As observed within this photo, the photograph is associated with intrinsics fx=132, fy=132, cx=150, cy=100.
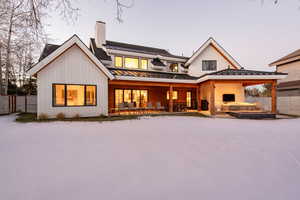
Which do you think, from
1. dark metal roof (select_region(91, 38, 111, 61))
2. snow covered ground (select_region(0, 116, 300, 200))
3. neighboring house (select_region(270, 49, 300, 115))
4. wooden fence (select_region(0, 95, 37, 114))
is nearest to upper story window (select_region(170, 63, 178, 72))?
dark metal roof (select_region(91, 38, 111, 61))

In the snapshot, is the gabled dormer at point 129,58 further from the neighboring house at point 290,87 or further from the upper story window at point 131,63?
the neighboring house at point 290,87

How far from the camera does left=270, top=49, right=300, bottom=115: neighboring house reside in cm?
1158

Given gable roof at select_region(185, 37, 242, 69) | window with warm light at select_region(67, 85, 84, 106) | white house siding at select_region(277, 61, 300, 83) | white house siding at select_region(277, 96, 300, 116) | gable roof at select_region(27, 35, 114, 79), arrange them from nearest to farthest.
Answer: gable roof at select_region(27, 35, 114, 79) → window with warm light at select_region(67, 85, 84, 106) → white house siding at select_region(277, 96, 300, 116) → white house siding at select_region(277, 61, 300, 83) → gable roof at select_region(185, 37, 242, 69)

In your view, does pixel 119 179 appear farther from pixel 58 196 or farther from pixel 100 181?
pixel 58 196

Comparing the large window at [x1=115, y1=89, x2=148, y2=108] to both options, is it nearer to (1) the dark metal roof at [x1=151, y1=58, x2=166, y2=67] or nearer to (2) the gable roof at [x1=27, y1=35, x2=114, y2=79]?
(1) the dark metal roof at [x1=151, y1=58, x2=166, y2=67]

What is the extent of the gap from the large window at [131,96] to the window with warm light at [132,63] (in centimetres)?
242

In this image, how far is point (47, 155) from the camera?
3.27 m

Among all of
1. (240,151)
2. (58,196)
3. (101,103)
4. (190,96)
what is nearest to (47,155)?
(58,196)

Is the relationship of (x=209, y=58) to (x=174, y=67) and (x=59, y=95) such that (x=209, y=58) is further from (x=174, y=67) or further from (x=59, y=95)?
(x=59, y=95)

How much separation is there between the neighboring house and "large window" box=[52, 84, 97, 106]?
54.4 ft

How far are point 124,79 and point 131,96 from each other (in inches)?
130

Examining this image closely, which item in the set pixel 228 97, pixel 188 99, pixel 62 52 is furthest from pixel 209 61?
pixel 62 52

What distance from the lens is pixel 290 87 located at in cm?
1303

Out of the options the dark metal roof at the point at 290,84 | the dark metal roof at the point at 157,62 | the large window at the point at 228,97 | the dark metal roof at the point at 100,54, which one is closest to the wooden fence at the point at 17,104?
the dark metal roof at the point at 100,54
